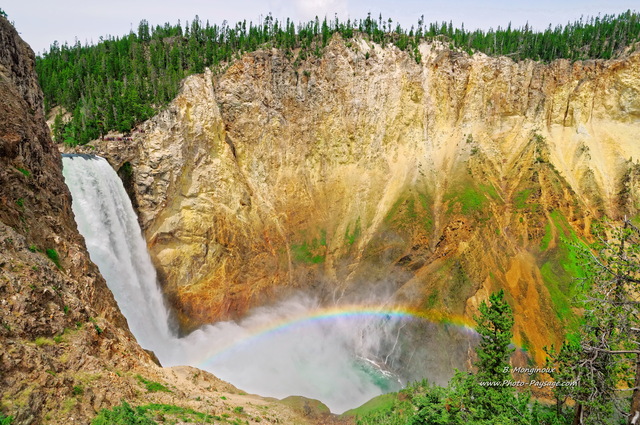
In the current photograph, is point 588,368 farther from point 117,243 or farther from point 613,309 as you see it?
point 117,243

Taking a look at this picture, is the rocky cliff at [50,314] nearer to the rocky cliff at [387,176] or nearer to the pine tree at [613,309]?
the pine tree at [613,309]

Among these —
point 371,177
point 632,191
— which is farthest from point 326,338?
point 632,191

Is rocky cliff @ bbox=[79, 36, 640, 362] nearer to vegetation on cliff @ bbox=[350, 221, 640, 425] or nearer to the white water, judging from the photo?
the white water

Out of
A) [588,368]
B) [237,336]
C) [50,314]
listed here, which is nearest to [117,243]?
[237,336]

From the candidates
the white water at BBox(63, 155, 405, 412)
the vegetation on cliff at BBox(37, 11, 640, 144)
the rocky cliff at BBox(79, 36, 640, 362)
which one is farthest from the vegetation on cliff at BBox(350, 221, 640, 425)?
the vegetation on cliff at BBox(37, 11, 640, 144)

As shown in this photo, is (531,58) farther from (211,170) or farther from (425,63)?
(211,170)
